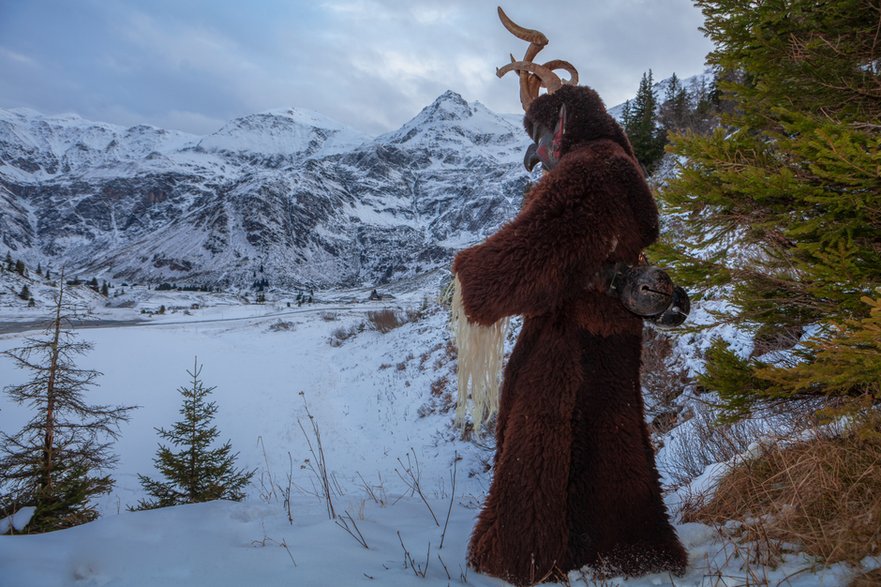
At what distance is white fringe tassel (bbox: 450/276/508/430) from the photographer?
5.55 ft

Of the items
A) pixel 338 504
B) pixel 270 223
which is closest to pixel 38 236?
pixel 270 223

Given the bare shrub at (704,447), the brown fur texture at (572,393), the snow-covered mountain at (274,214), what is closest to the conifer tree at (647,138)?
the bare shrub at (704,447)

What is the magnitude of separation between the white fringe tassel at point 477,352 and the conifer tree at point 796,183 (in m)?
1.00

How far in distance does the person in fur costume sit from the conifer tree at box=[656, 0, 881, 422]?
585 millimetres

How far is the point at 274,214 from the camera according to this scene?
3676 inches

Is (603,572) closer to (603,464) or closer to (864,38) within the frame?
(603,464)

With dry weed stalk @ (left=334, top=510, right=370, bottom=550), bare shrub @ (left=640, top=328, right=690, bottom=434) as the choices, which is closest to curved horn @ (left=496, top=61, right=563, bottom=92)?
dry weed stalk @ (left=334, top=510, right=370, bottom=550)

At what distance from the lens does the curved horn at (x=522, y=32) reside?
7.08ft

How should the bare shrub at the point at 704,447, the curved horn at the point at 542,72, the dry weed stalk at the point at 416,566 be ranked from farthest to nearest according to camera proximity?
the bare shrub at the point at 704,447
the curved horn at the point at 542,72
the dry weed stalk at the point at 416,566

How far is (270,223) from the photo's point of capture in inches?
3575

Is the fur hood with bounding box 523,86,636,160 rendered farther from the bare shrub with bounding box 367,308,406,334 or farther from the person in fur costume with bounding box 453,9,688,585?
the bare shrub with bounding box 367,308,406,334

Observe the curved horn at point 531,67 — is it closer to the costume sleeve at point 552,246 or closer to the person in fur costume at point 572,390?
the person in fur costume at point 572,390

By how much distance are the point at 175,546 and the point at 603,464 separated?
174cm

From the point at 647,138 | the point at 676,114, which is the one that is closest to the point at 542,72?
the point at 647,138
